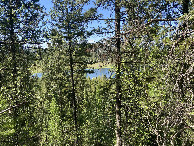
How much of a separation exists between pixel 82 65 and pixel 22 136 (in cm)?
656

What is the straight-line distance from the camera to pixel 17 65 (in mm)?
10117

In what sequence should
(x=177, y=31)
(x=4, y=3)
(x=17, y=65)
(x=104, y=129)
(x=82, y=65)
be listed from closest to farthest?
(x=177, y=31) → (x=4, y=3) → (x=17, y=65) → (x=82, y=65) → (x=104, y=129)

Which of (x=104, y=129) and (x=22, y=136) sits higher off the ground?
(x=22, y=136)

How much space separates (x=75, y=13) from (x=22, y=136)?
867cm

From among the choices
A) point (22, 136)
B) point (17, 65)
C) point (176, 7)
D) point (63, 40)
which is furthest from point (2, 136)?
point (176, 7)

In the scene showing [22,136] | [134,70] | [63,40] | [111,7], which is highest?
[111,7]

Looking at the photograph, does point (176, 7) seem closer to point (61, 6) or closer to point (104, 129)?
point (61, 6)

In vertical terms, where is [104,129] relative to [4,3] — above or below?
below

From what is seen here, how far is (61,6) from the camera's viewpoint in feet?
39.3

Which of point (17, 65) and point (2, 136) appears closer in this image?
point (2, 136)

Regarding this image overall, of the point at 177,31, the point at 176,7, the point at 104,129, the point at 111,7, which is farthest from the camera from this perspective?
the point at 104,129

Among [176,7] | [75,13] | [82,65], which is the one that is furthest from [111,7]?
[82,65]

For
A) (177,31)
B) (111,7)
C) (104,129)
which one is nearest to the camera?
(177,31)

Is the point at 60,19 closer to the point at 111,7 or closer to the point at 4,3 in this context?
the point at 4,3
